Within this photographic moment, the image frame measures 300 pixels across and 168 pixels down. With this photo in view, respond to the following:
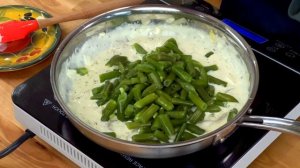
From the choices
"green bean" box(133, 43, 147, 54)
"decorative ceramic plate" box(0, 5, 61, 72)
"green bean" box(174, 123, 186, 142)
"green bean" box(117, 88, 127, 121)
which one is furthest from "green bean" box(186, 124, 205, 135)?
"decorative ceramic plate" box(0, 5, 61, 72)

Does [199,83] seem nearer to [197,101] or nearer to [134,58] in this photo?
[197,101]

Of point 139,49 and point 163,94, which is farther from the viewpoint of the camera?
point 139,49

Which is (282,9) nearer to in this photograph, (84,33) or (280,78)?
(280,78)

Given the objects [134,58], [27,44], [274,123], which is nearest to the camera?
[274,123]

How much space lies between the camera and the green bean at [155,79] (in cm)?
77

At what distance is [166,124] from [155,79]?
103 millimetres

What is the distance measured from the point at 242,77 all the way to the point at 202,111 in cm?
15

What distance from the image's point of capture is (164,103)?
739 millimetres

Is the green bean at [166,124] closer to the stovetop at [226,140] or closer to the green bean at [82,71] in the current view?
the stovetop at [226,140]

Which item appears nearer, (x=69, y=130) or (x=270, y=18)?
(x=69, y=130)

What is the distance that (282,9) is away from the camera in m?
0.94

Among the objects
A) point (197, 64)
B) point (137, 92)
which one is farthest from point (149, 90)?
point (197, 64)

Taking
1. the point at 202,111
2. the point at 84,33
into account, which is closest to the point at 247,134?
the point at 202,111

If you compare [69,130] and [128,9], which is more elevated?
[128,9]
